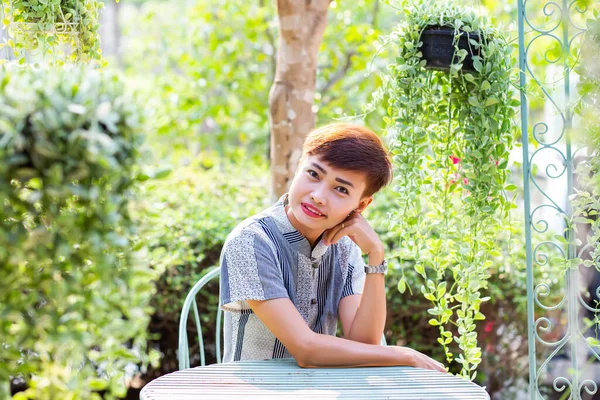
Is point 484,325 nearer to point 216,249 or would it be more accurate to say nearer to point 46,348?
point 216,249

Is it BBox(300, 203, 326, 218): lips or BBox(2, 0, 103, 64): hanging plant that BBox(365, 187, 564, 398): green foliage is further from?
BBox(2, 0, 103, 64): hanging plant

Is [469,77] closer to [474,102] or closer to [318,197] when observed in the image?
[474,102]

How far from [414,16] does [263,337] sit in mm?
1003

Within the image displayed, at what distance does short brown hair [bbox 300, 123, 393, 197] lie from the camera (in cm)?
186

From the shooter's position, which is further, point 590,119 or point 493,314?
point 493,314

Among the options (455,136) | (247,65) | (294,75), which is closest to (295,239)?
(455,136)

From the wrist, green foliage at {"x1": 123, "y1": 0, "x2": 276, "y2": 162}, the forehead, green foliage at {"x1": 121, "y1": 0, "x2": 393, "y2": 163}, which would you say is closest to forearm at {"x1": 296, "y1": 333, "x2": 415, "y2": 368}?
the wrist

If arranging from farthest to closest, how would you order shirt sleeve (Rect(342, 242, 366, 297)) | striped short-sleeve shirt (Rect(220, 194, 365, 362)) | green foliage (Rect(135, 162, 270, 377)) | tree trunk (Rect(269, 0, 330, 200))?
1. green foliage (Rect(135, 162, 270, 377))
2. tree trunk (Rect(269, 0, 330, 200))
3. shirt sleeve (Rect(342, 242, 366, 297))
4. striped short-sleeve shirt (Rect(220, 194, 365, 362))

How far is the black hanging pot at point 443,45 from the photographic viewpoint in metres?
1.97

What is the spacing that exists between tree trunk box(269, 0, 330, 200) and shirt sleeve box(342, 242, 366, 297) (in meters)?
0.81

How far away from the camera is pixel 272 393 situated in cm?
153

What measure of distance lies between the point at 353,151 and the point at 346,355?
0.53 metres

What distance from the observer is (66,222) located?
1.03 m

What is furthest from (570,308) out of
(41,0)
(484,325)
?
(41,0)
